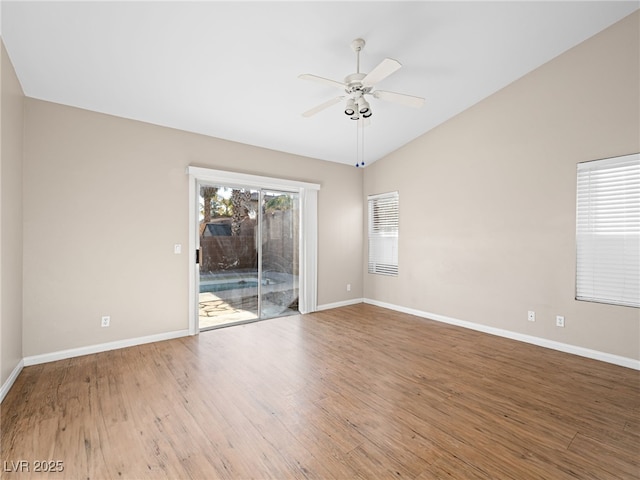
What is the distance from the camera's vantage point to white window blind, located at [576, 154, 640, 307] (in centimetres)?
310

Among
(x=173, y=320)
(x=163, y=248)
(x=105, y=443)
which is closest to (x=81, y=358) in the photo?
(x=173, y=320)

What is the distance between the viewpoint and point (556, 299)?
358cm

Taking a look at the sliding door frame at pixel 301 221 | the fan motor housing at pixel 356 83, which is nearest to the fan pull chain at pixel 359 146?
the sliding door frame at pixel 301 221

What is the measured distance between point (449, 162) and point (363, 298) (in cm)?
308

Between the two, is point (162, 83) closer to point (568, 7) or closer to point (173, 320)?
point (173, 320)

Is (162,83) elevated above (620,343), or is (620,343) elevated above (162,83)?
(162,83)

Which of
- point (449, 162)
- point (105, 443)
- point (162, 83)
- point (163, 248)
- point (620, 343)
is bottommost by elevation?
point (105, 443)

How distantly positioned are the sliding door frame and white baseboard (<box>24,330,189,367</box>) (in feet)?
0.94

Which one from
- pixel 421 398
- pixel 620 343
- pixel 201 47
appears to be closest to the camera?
pixel 421 398

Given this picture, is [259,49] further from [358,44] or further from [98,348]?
[98,348]

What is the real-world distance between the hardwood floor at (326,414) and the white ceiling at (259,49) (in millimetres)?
2942

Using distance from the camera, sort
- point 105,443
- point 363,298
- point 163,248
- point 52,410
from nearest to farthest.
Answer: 1. point 105,443
2. point 52,410
3. point 163,248
4. point 363,298

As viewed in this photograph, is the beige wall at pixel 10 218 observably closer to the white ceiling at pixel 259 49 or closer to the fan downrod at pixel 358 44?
the white ceiling at pixel 259 49

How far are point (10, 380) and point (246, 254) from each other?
2.79 meters
